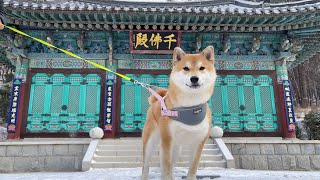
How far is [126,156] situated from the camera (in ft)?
23.5

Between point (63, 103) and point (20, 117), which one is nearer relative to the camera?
point (20, 117)

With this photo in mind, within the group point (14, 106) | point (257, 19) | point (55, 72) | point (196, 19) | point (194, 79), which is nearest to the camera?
point (194, 79)

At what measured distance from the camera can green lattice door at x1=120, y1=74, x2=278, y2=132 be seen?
9.73 meters

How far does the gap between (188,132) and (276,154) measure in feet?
19.6

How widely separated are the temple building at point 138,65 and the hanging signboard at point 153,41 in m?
0.04

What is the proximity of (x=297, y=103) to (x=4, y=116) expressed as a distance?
29.0 metres

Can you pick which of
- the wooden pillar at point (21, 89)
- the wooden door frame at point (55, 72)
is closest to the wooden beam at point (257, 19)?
the wooden door frame at point (55, 72)

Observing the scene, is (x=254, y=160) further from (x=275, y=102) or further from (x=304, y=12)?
(x=304, y=12)

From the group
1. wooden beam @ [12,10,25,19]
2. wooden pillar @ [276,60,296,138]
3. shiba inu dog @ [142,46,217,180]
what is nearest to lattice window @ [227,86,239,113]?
wooden pillar @ [276,60,296,138]

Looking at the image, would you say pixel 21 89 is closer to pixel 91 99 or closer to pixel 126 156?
pixel 91 99

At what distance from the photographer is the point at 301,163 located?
765cm

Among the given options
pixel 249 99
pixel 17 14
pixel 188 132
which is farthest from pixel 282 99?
pixel 17 14

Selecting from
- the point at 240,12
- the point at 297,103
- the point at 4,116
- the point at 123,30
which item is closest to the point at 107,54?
the point at 123,30

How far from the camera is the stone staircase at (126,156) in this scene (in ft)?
21.8
